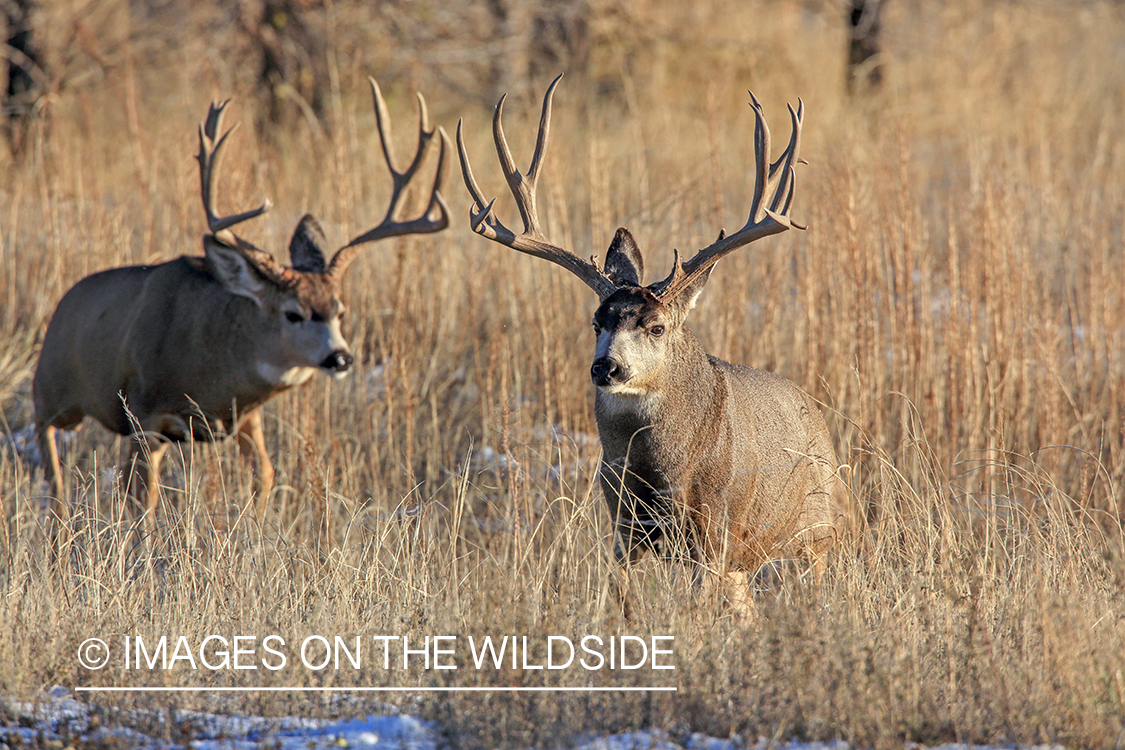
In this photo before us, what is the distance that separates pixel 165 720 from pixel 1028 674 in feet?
7.43

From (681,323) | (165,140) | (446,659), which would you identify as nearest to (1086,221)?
(681,323)

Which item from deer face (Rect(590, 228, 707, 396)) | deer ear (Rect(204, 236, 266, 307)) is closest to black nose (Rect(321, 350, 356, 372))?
deer ear (Rect(204, 236, 266, 307))

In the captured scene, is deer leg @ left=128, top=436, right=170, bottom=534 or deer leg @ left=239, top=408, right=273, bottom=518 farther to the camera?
deer leg @ left=239, top=408, right=273, bottom=518

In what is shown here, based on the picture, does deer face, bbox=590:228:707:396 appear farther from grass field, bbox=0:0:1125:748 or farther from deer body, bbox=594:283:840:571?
grass field, bbox=0:0:1125:748

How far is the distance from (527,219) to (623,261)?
0.40 m

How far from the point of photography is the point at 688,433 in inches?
158

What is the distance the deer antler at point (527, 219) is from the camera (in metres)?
4.17

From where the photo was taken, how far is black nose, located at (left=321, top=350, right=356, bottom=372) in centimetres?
489

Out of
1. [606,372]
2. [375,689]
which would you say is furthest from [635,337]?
[375,689]

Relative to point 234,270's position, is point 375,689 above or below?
below

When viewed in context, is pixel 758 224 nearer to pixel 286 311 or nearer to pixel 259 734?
pixel 286 311

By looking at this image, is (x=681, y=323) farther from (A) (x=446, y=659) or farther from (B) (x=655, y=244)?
(B) (x=655, y=244)

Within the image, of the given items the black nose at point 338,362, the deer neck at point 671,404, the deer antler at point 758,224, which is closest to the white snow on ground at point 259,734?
the deer neck at point 671,404

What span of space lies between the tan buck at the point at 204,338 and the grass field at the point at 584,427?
0.88ft
